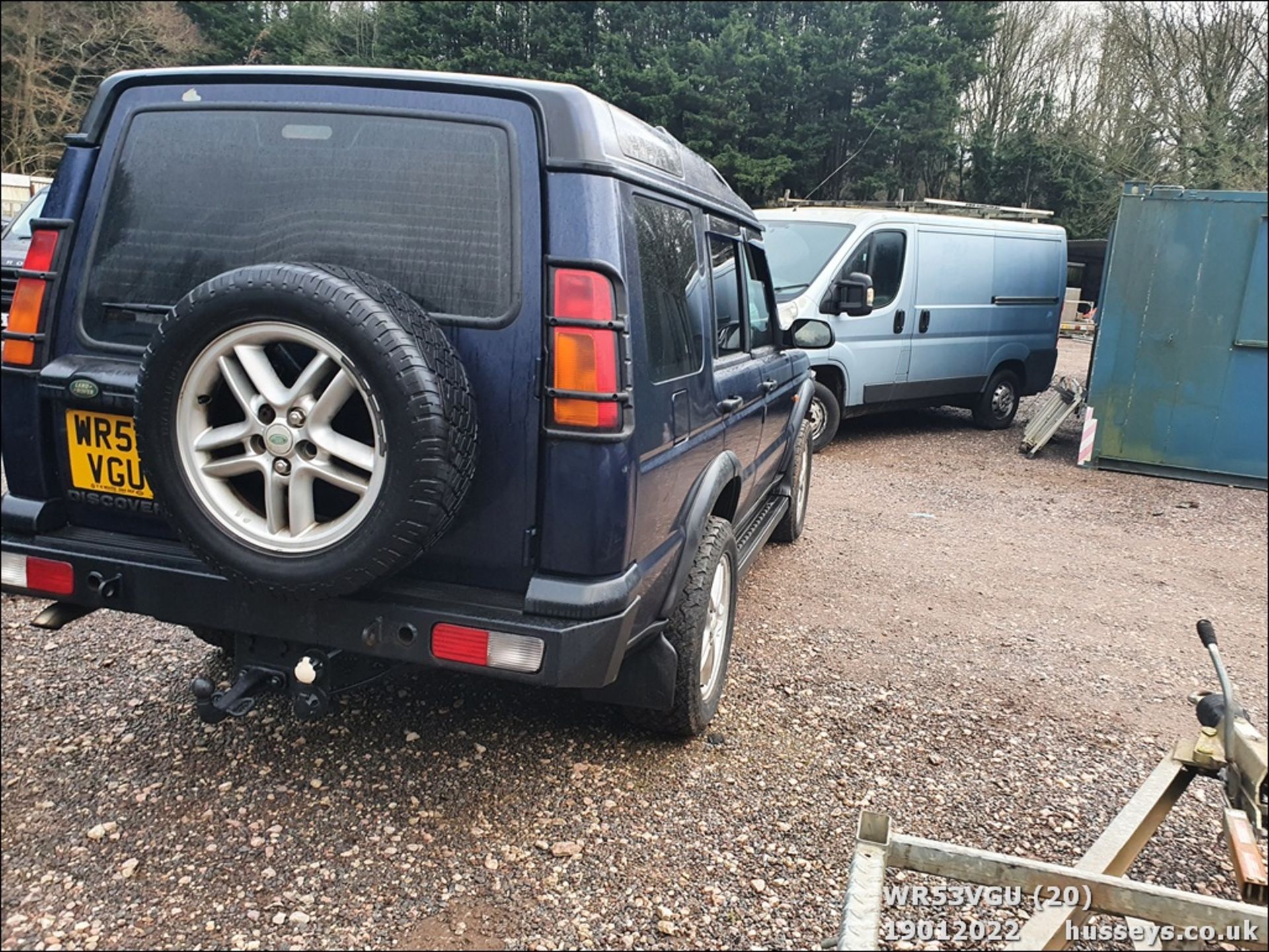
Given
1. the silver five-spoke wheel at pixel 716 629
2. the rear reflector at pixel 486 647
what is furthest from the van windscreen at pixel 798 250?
the rear reflector at pixel 486 647

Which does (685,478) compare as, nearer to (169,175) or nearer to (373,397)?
(373,397)

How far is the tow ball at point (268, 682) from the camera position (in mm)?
2414

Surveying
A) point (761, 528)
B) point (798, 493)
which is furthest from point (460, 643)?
point (798, 493)

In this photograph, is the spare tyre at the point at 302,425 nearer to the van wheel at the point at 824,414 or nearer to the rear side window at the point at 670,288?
the rear side window at the point at 670,288

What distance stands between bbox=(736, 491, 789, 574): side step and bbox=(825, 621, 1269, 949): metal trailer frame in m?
1.63

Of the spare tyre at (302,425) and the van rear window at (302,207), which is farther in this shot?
the van rear window at (302,207)

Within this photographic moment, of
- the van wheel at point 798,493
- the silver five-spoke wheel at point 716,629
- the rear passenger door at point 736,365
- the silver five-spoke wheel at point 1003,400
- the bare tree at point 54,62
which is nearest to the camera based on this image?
the bare tree at point 54,62

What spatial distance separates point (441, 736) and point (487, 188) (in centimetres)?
177

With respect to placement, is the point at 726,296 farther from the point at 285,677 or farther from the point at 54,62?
the point at 54,62

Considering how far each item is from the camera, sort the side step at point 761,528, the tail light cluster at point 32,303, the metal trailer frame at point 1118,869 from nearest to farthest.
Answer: the metal trailer frame at point 1118,869
the tail light cluster at point 32,303
the side step at point 761,528

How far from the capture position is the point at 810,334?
484 cm

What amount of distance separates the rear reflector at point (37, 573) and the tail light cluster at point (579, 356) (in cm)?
142

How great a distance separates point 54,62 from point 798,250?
6.57 m

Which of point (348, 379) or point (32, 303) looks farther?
point (32, 303)
